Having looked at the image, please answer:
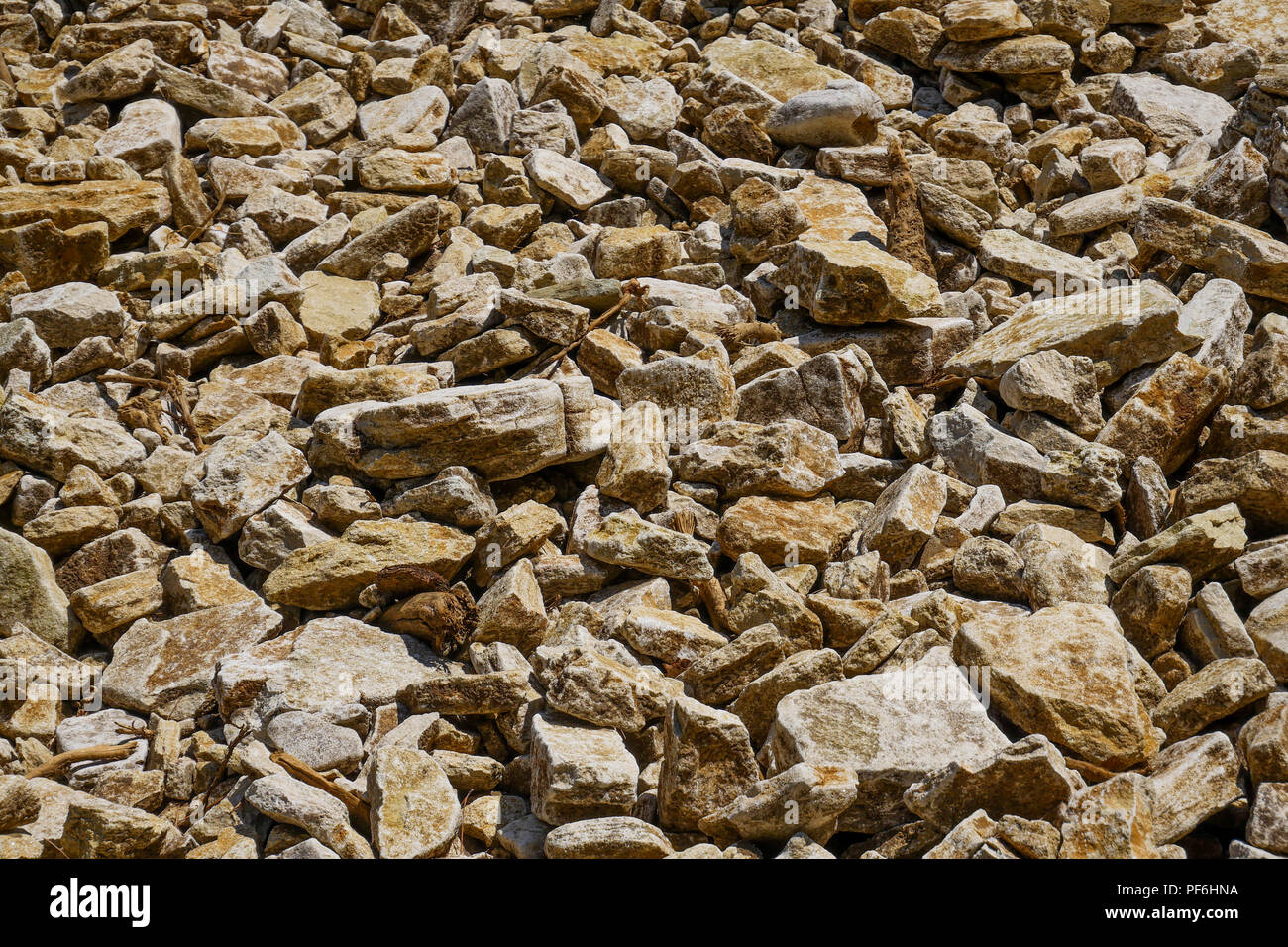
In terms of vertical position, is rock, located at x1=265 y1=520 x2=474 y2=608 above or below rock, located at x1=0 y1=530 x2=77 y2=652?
above

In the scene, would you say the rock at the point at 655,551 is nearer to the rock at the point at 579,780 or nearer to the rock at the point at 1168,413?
the rock at the point at 579,780

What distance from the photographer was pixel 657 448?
552 centimetres

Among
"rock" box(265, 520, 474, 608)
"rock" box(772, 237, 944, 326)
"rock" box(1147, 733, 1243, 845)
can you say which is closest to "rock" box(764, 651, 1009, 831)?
"rock" box(1147, 733, 1243, 845)

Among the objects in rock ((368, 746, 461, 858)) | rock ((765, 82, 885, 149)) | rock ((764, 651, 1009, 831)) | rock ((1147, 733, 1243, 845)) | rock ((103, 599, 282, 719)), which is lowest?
rock ((103, 599, 282, 719))

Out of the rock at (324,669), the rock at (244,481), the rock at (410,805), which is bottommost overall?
the rock at (324,669)

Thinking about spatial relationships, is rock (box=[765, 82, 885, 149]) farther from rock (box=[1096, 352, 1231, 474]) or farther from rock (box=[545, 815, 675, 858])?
rock (box=[545, 815, 675, 858])

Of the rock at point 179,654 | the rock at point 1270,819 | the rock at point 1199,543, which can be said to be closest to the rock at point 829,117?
the rock at point 1199,543

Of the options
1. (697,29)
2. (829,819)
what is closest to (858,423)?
(829,819)

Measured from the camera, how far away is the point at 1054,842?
11.7ft

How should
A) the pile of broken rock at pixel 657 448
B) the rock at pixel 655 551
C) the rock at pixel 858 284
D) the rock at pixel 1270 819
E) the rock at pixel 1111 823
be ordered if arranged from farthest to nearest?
the rock at pixel 858 284
the rock at pixel 655 551
the pile of broken rock at pixel 657 448
the rock at pixel 1270 819
the rock at pixel 1111 823

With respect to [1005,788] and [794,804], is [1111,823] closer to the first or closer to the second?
[1005,788]

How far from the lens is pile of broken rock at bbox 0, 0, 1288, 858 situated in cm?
405

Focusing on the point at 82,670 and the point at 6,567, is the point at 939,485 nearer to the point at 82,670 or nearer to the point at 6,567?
the point at 82,670

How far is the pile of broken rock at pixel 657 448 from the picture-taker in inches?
159
